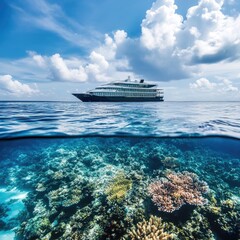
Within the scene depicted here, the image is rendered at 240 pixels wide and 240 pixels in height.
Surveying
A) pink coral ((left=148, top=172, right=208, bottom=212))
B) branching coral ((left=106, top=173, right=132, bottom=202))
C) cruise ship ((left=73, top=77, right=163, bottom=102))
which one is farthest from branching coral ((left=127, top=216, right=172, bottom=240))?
cruise ship ((left=73, top=77, right=163, bottom=102))

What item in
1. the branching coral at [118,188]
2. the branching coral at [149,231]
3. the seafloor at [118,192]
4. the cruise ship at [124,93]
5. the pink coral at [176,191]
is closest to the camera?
the branching coral at [149,231]

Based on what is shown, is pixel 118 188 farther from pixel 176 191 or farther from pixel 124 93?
pixel 124 93

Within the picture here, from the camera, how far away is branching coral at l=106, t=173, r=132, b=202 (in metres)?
6.69

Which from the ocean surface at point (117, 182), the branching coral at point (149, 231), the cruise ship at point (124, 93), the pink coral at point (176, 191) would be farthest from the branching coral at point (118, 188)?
the cruise ship at point (124, 93)

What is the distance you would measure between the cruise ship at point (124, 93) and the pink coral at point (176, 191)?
49.6 metres

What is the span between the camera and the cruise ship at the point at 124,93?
56281mm

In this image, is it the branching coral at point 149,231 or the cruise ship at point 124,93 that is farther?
the cruise ship at point 124,93

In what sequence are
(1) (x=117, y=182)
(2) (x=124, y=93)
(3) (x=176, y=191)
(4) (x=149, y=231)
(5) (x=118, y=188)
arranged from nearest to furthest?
(4) (x=149, y=231) < (3) (x=176, y=191) < (5) (x=118, y=188) < (1) (x=117, y=182) < (2) (x=124, y=93)

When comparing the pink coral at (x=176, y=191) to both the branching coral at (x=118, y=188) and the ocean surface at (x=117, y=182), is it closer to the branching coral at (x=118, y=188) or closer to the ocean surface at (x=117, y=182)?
the ocean surface at (x=117, y=182)

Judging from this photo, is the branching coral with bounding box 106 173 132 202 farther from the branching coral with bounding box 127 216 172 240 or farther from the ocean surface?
the branching coral with bounding box 127 216 172 240

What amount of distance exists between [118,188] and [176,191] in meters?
2.10

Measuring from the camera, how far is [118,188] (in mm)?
7191

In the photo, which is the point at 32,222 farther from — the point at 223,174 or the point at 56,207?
the point at 223,174

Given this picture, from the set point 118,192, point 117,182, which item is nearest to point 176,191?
point 118,192
